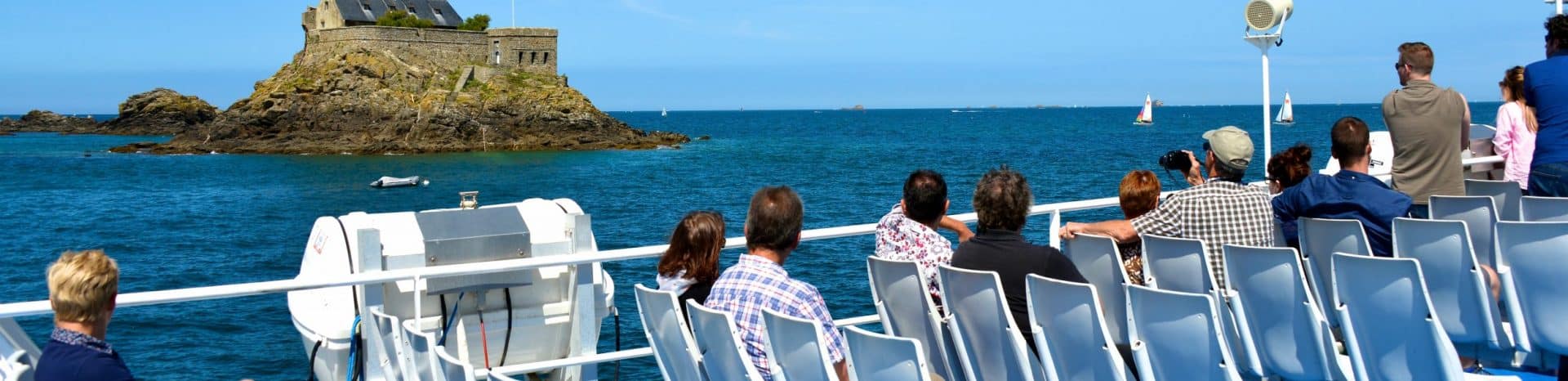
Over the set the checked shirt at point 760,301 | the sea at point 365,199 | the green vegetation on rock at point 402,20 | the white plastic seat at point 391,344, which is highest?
the green vegetation on rock at point 402,20

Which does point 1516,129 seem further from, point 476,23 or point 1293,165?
point 476,23

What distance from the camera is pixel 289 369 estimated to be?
18328mm

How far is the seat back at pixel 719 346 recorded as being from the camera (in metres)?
3.04

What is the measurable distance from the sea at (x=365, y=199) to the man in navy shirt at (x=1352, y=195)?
2.80 ft

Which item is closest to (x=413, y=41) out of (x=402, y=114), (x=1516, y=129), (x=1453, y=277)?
(x=402, y=114)

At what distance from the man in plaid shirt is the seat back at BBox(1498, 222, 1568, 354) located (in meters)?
1.84

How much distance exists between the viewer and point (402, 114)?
76.6 m

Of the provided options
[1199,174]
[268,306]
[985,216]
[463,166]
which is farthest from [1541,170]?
[463,166]

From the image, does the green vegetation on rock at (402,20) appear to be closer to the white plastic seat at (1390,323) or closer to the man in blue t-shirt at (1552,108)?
the man in blue t-shirt at (1552,108)

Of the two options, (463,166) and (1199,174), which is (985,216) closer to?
(1199,174)

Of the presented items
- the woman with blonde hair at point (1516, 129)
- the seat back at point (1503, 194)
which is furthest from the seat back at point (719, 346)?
the woman with blonde hair at point (1516, 129)

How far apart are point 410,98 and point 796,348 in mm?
78994

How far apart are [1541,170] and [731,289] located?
3.53 metres

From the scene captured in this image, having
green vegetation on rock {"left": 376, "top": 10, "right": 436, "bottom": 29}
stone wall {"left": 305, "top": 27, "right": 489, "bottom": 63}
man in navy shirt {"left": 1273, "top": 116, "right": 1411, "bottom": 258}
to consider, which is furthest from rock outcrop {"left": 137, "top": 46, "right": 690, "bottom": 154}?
man in navy shirt {"left": 1273, "top": 116, "right": 1411, "bottom": 258}
